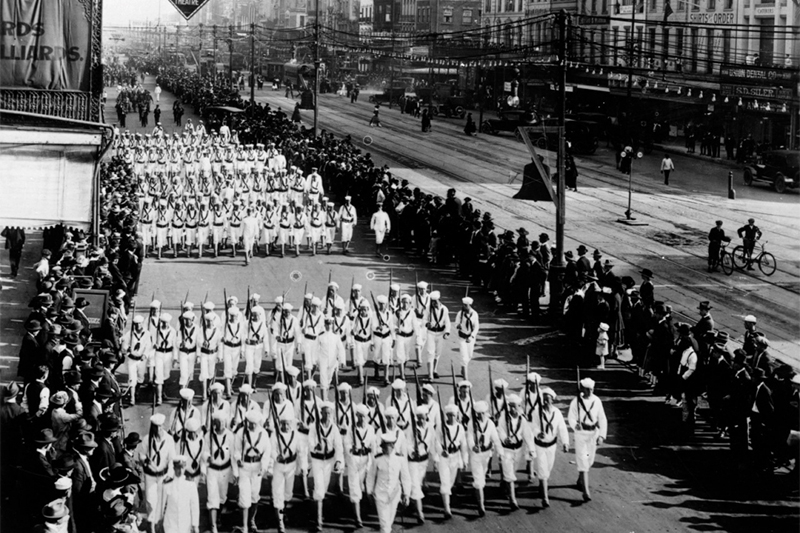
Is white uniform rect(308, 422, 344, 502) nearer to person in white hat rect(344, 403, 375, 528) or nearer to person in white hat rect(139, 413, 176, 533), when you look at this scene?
person in white hat rect(344, 403, 375, 528)

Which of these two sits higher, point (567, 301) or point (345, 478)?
point (567, 301)

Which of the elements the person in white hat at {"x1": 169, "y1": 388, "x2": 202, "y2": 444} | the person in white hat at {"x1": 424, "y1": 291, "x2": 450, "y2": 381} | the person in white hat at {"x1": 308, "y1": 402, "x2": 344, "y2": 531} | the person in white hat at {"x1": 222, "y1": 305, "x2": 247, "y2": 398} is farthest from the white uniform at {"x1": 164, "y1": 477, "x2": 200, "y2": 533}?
A: the person in white hat at {"x1": 424, "y1": 291, "x2": 450, "y2": 381}

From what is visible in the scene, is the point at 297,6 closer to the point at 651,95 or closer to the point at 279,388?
the point at 651,95

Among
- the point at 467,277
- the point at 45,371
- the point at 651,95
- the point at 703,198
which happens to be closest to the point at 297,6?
the point at 651,95

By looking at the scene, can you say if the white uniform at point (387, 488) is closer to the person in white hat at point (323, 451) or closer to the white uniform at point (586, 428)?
the person in white hat at point (323, 451)

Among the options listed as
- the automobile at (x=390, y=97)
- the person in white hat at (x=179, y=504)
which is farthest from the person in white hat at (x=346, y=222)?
the automobile at (x=390, y=97)

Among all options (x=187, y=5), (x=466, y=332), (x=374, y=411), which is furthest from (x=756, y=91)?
(x=374, y=411)
